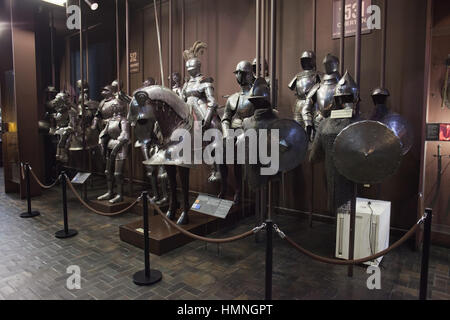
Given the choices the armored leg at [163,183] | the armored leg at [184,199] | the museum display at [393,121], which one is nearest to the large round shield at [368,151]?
the museum display at [393,121]

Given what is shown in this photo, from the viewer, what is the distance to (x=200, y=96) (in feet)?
14.7

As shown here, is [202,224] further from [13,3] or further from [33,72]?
[13,3]

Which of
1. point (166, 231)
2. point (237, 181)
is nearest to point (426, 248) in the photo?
point (166, 231)

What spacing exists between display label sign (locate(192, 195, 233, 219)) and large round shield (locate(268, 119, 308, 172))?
29.0 inches

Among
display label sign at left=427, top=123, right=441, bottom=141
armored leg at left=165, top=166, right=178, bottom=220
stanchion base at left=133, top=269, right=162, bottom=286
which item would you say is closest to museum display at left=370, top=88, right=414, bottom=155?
display label sign at left=427, top=123, right=441, bottom=141

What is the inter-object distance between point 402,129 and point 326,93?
96 cm

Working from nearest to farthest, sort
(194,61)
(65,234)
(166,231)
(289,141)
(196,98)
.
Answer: (289,141), (166,231), (65,234), (196,98), (194,61)

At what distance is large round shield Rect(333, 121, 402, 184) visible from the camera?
2.62 m

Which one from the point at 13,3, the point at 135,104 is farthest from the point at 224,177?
the point at 13,3

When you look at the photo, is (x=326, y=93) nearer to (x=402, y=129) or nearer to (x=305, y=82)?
(x=305, y=82)

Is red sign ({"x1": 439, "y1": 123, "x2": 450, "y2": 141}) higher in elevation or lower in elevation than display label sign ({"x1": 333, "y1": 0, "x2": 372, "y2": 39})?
lower

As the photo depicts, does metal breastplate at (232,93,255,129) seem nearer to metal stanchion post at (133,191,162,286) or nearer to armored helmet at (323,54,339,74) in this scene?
armored helmet at (323,54,339,74)

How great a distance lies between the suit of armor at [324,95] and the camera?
3592mm

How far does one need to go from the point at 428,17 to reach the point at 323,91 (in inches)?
53.0
